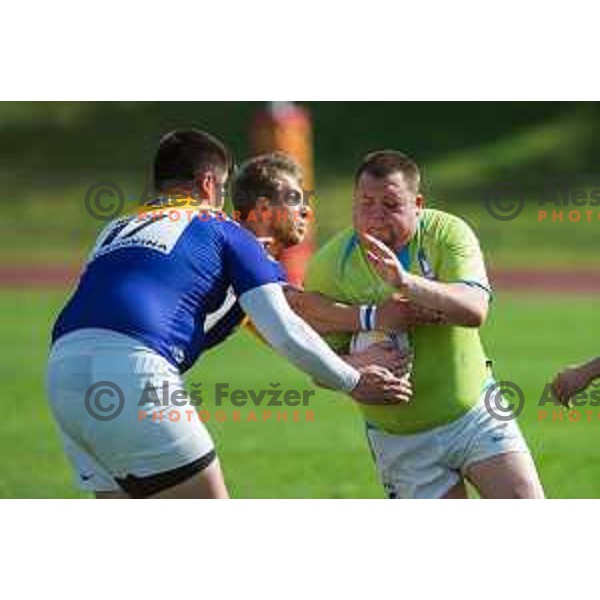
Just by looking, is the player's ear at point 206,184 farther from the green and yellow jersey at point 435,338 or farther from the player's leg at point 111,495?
the player's leg at point 111,495

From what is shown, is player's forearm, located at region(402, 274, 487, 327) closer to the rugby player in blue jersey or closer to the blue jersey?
the rugby player in blue jersey

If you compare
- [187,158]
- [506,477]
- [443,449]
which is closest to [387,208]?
[187,158]

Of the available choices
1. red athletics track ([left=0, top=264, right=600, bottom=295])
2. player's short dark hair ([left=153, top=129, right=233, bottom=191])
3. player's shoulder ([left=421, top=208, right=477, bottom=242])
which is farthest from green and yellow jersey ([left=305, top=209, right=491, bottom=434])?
red athletics track ([left=0, top=264, right=600, bottom=295])

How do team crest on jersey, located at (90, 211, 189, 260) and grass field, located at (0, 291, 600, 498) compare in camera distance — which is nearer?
team crest on jersey, located at (90, 211, 189, 260)

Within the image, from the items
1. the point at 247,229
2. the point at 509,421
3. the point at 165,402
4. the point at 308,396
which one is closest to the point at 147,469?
the point at 165,402

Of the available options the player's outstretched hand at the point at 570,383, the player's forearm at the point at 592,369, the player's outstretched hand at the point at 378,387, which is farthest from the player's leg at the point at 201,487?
the player's forearm at the point at 592,369

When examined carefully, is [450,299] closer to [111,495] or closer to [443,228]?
[443,228]

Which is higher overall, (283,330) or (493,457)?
(283,330)

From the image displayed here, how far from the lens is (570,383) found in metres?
6.66

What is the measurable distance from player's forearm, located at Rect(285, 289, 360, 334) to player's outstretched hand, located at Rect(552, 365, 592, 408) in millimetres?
926

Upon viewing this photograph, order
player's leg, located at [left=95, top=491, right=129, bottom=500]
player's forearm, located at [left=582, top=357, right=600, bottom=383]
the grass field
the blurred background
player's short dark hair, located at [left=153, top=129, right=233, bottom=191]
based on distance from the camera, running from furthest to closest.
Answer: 1. the blurred background
2. the grass field
3. player's forearm, located at [left=582, top=357, right=600, bottom=383]
4. player's short dark hair, located at [left=153, top=129, right=233, bottom=191]
5. player's leg, located at [left=95, top=491, right=129, bottom=500]

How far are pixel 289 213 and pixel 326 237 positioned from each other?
2792cm

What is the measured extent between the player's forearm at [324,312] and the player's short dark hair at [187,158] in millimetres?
815

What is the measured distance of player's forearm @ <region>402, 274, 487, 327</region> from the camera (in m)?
6.37
